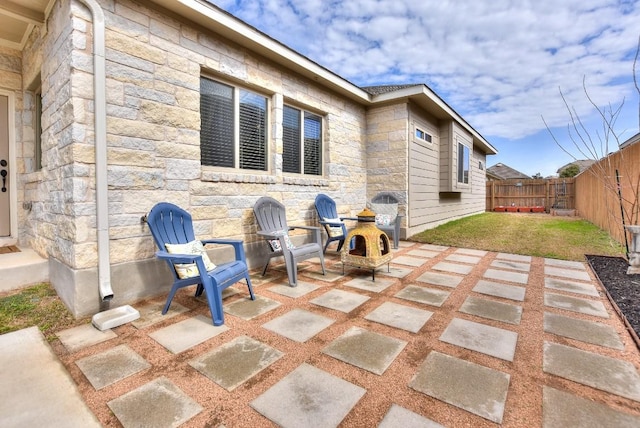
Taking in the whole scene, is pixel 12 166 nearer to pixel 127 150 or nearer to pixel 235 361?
pixel 127 150

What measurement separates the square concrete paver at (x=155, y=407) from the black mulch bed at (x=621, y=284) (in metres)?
3.13

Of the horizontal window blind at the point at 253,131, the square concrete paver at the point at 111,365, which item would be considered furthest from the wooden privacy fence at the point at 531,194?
the square concrete paver at the point at 111,365

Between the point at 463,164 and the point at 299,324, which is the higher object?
the point at 463,164

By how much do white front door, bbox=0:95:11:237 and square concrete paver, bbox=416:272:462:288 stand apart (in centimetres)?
546

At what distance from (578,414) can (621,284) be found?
3039mm

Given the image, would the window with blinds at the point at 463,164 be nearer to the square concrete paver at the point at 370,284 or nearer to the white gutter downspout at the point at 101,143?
the square concrete paver at the point at 370,284

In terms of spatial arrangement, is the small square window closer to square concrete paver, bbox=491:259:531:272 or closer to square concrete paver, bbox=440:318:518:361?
square concrete paver, bbox=491:259:531:272

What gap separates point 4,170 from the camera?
146 inches

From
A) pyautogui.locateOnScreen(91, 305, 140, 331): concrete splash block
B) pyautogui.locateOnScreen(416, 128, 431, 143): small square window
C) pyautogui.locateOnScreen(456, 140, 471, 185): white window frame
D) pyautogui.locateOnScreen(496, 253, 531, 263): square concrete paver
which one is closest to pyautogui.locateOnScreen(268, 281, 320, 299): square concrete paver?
pyautogui.locateOnScreen(91, 305, 140, 331): concrete splash block

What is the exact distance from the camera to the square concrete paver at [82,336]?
2021mm

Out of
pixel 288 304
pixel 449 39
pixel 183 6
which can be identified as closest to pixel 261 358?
→ pixel 288 304

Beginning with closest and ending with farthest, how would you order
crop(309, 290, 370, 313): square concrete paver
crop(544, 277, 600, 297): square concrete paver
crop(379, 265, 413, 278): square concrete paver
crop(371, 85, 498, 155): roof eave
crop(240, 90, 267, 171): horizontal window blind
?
crop(309, 290, 370, 313): square concrete paver → crop(544, 277, 600, 297): square concrete paver → crop(379, 265, 413, 278): square concrete paver → crop(240, 90, 267, 171): horizontal window blind → crop(371, 85, 498, 155): roof eave

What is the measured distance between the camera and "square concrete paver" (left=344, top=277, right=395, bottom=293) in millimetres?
3250

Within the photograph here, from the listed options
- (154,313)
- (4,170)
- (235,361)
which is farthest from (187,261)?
(4,170)
